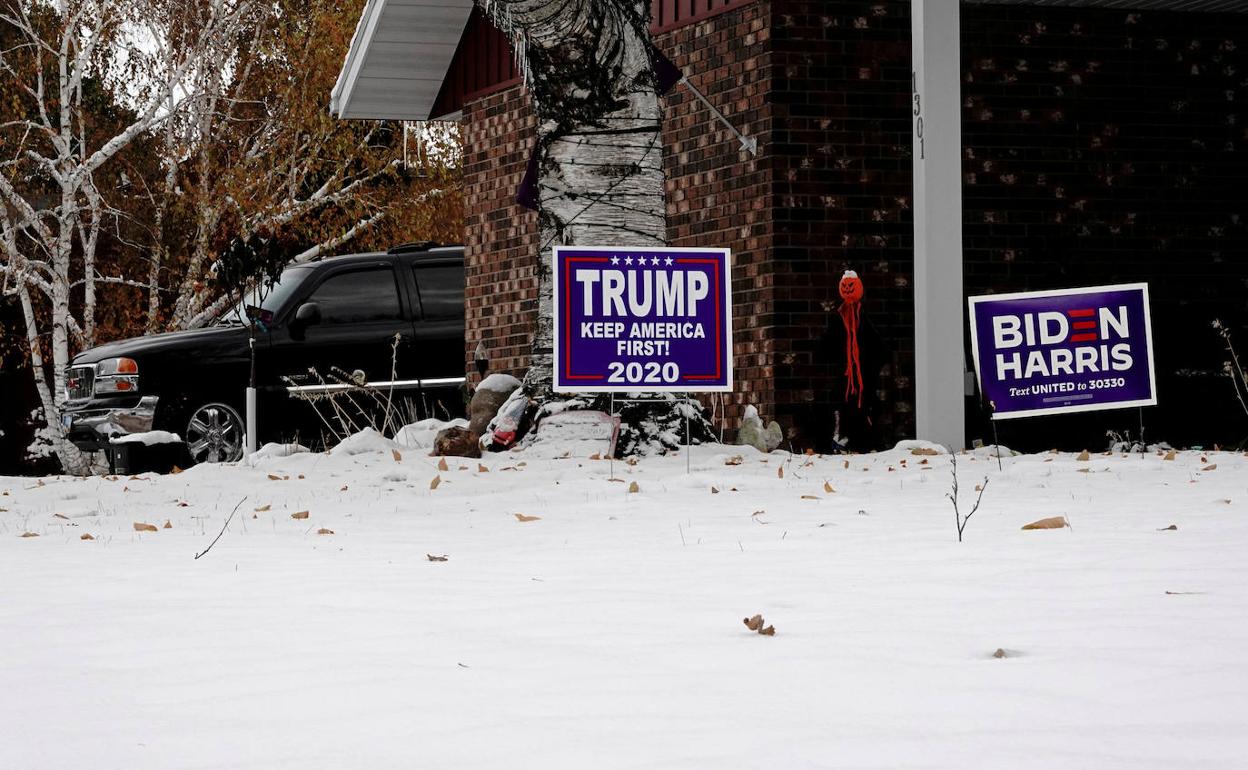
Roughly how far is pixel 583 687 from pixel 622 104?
7.58 meters

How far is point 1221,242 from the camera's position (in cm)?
1353

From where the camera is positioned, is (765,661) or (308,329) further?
(308,329)

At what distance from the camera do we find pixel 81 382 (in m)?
15.2

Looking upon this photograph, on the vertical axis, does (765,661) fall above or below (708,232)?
below

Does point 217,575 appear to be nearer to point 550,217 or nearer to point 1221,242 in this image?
point 550,217

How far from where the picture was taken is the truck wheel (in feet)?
48.3

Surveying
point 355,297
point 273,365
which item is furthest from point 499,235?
point 273,365

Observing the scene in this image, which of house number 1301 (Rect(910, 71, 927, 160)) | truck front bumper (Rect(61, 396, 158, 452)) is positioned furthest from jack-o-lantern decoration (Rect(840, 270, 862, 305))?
truck front bumper (Rect(61, 396, 158, 452))

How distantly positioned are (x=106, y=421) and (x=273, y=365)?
1496 millimetres

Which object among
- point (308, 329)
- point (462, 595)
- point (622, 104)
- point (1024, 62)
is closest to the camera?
point (462, 595)

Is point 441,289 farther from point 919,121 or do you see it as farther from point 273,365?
point 919,121

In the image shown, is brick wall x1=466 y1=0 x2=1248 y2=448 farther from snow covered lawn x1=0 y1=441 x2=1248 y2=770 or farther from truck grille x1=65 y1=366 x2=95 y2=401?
truck grille x1=65 y1=366 x2=95 y2=401

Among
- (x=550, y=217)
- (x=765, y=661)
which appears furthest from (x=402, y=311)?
(x=765, y=661)

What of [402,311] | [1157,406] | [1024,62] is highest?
[1024,62]
